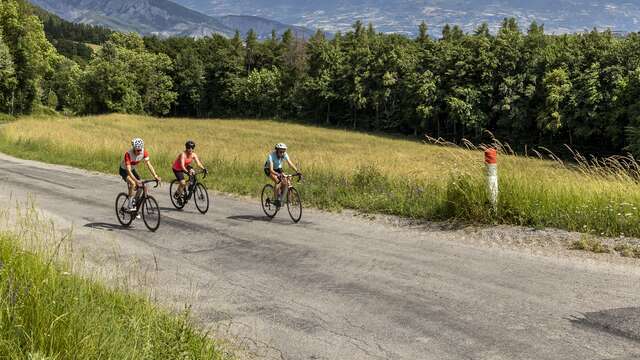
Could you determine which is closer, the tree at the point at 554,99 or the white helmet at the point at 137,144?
the white helmet at the point at 137,144

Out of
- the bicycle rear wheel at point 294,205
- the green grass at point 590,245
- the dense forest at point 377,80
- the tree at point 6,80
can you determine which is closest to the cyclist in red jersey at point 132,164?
the bicycle rear wheel at point 294,205

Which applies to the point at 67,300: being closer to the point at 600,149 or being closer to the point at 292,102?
the point at 600,149

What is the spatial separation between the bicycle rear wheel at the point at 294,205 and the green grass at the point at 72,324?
22.4 ft

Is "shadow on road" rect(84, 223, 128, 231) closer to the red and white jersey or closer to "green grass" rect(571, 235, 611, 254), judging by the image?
the red and white jersey

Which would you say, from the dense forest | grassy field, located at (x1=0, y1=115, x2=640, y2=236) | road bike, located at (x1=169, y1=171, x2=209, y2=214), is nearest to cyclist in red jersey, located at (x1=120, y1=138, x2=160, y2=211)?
road bike, located at (x1=169, y1=171, x2=209, y2=214)

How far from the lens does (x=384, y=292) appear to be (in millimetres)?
6516

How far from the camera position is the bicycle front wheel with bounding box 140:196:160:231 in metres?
11.1

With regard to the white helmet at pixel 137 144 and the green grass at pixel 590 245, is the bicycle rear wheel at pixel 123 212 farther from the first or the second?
the green grass at pixel 590 245

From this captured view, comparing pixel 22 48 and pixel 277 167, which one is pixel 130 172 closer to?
pixel 277 167

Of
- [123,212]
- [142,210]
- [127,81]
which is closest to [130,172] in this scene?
[123,212]

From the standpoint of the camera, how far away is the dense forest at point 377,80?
55406 mm

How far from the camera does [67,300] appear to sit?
4055 millimetres

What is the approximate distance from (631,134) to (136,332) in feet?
165

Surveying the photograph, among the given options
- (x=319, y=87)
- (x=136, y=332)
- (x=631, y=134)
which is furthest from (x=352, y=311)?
(x=319, y=87)
